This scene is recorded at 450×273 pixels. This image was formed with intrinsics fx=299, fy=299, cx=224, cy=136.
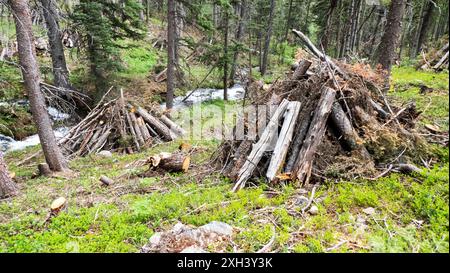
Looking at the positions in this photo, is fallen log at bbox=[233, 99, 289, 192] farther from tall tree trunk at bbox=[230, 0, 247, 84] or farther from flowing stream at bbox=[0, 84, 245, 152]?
tall tree trunk at bbox=[230, 0, 247, 84]

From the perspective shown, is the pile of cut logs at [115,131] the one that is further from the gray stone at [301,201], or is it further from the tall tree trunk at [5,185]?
the gray stone at [301,201]

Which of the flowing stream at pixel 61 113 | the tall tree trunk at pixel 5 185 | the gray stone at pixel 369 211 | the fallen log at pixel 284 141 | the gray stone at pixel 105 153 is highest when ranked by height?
the fallen log at pixel 284 141

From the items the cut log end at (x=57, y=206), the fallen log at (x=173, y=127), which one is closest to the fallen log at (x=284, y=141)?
the cut log end at (x=57, y=206)

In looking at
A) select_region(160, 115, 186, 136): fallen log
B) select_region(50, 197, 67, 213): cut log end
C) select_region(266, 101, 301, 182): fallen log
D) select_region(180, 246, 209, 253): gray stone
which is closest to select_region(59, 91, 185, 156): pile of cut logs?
select_region(160, 115, 186, 136): fallen log

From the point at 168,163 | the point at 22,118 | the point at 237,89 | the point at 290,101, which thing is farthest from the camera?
the point at 237,89

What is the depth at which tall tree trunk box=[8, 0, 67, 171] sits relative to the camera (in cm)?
677

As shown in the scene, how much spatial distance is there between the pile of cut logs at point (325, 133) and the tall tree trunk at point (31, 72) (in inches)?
192

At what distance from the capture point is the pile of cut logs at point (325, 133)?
5.64 metres

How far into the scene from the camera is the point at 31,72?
711 cm

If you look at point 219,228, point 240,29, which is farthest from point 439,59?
point 219,228

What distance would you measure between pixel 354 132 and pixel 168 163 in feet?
14.3
